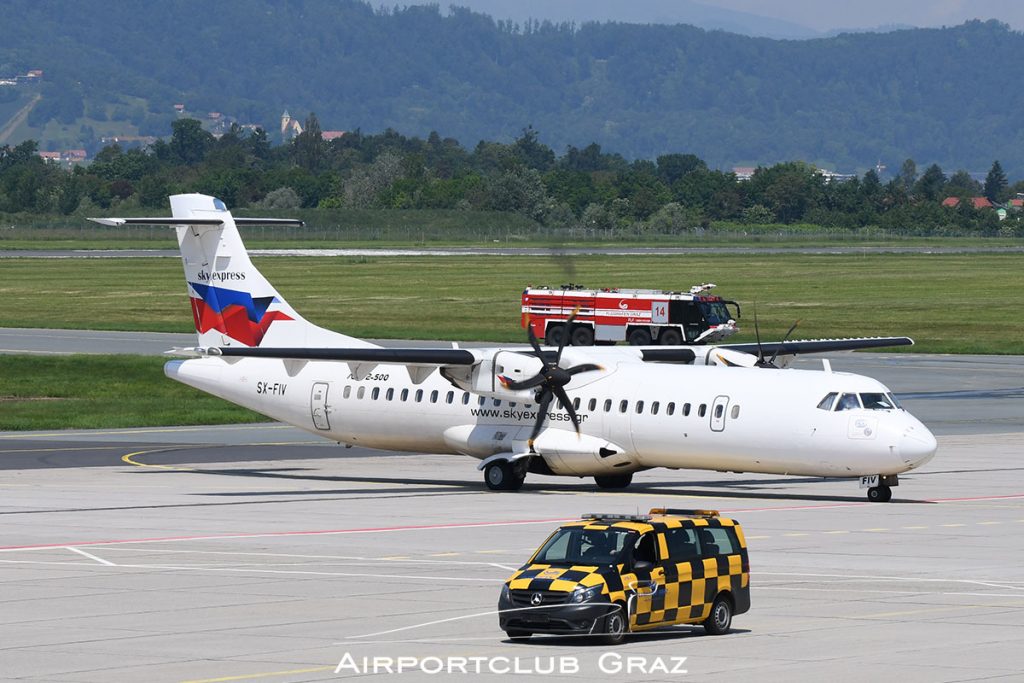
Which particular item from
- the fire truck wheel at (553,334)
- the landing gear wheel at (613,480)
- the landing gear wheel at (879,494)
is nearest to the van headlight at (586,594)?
the landing gear wheel at (879,494)

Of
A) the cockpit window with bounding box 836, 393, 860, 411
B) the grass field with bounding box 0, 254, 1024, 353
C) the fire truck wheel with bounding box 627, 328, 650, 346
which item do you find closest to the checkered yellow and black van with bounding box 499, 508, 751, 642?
the cockpit window with bounding box 836, 393, 860, 411

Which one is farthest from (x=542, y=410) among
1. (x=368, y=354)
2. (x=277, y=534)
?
(x=277, y=534)

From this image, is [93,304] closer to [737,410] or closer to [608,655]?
[737,410]

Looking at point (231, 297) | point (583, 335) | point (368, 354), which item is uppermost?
point (231, 297)

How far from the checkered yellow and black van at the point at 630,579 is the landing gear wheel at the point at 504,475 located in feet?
54.6

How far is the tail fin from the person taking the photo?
136ft

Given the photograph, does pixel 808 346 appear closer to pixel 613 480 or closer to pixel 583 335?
pixel 613 480

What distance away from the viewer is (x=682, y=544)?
1930cm

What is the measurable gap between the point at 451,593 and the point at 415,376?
1587cm

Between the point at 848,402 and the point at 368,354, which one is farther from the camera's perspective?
the point at 368,354

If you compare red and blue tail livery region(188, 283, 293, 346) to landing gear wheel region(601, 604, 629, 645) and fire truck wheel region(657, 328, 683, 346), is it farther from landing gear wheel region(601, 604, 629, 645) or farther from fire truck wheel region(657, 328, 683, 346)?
Result: fire truck wheel region(657, 328, 683, 346)

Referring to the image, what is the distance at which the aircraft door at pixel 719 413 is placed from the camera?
3384 centimetres

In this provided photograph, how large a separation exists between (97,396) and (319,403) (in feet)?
75.7

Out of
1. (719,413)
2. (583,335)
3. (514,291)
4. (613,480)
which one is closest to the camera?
(719,413)
